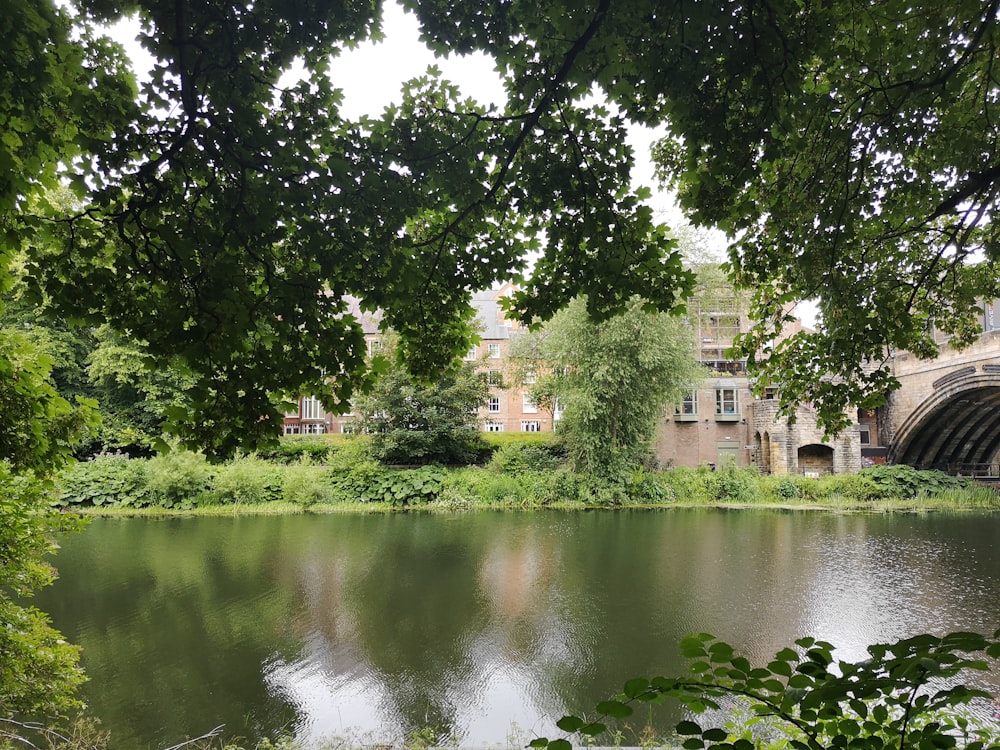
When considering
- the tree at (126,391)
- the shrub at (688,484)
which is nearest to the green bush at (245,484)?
the tree at (126,391)

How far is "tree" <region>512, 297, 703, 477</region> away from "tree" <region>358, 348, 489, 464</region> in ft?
11.5

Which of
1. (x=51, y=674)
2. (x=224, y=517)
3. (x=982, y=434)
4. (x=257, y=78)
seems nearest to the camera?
(x=257, y=78)

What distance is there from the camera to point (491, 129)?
366 cm

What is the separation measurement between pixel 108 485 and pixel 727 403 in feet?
88.5

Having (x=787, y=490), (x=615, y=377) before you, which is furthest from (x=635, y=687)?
(x=787, y=490)

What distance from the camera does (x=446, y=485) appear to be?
75.7 ft

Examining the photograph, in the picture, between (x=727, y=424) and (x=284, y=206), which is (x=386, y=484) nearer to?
(x=727, y=424)

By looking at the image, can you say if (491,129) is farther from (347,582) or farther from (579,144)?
(347,582)

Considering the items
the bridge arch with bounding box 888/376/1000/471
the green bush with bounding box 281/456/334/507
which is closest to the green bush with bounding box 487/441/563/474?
the green bush with bounding box 281/456/334/507

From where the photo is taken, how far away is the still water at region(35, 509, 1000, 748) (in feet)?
20.3

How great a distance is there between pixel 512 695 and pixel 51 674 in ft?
13.8

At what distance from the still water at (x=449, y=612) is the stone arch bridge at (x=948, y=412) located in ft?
22.6

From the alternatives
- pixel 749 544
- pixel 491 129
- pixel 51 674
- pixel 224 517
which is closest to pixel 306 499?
pixel 224 517

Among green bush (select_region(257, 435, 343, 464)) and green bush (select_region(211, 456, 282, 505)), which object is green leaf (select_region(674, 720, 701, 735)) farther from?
green bush (select_region(257, 435, 343, 464))
